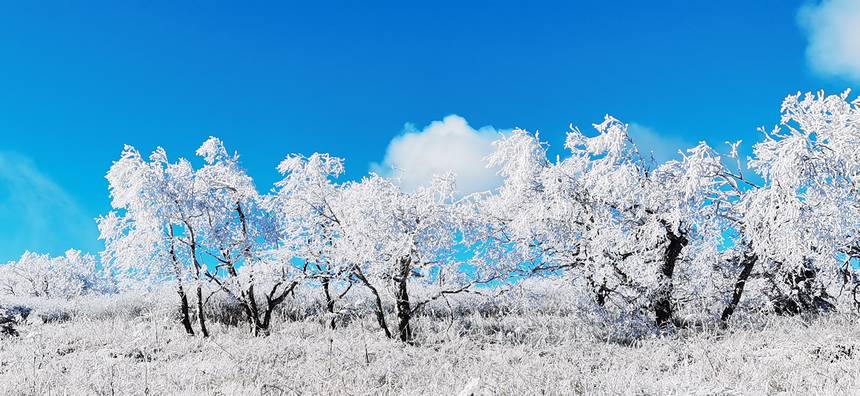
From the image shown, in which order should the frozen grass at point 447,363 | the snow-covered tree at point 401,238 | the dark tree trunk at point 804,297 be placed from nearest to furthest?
1. the frozen grass at point 447,363
2. the snow-covered tree at point 401,238
3. the dark tree trunk at point 804,297

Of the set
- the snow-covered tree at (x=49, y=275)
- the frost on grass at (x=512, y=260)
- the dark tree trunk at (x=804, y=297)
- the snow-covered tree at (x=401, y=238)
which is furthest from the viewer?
the snow-covered tree at (x=49, y=275)

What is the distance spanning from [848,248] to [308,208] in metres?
10.9

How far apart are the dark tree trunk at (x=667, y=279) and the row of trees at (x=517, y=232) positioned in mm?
32

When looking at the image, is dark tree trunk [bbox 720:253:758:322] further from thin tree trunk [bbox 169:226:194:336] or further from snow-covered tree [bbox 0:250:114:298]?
snow-covered tree [bbox 0:250:114:298]

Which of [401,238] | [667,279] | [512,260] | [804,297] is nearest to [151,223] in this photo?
[401,238]

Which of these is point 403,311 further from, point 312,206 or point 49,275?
point 49,275

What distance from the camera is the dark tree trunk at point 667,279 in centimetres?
1160

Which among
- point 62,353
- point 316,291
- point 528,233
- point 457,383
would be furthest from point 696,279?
point 62,353

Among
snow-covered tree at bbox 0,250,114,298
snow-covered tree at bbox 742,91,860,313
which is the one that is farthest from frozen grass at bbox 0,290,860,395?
snow-covered tree at bbox 0,250,114,298

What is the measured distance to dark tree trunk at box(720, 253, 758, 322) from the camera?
11.5 metres

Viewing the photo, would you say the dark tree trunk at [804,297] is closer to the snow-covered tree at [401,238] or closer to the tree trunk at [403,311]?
the snow-covered tree at [401,238]

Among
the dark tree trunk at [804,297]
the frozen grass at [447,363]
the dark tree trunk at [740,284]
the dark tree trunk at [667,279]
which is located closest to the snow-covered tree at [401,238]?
the frozen grass at [447,363]

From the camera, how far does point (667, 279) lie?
11484mm

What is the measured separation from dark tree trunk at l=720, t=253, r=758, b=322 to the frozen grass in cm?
60
